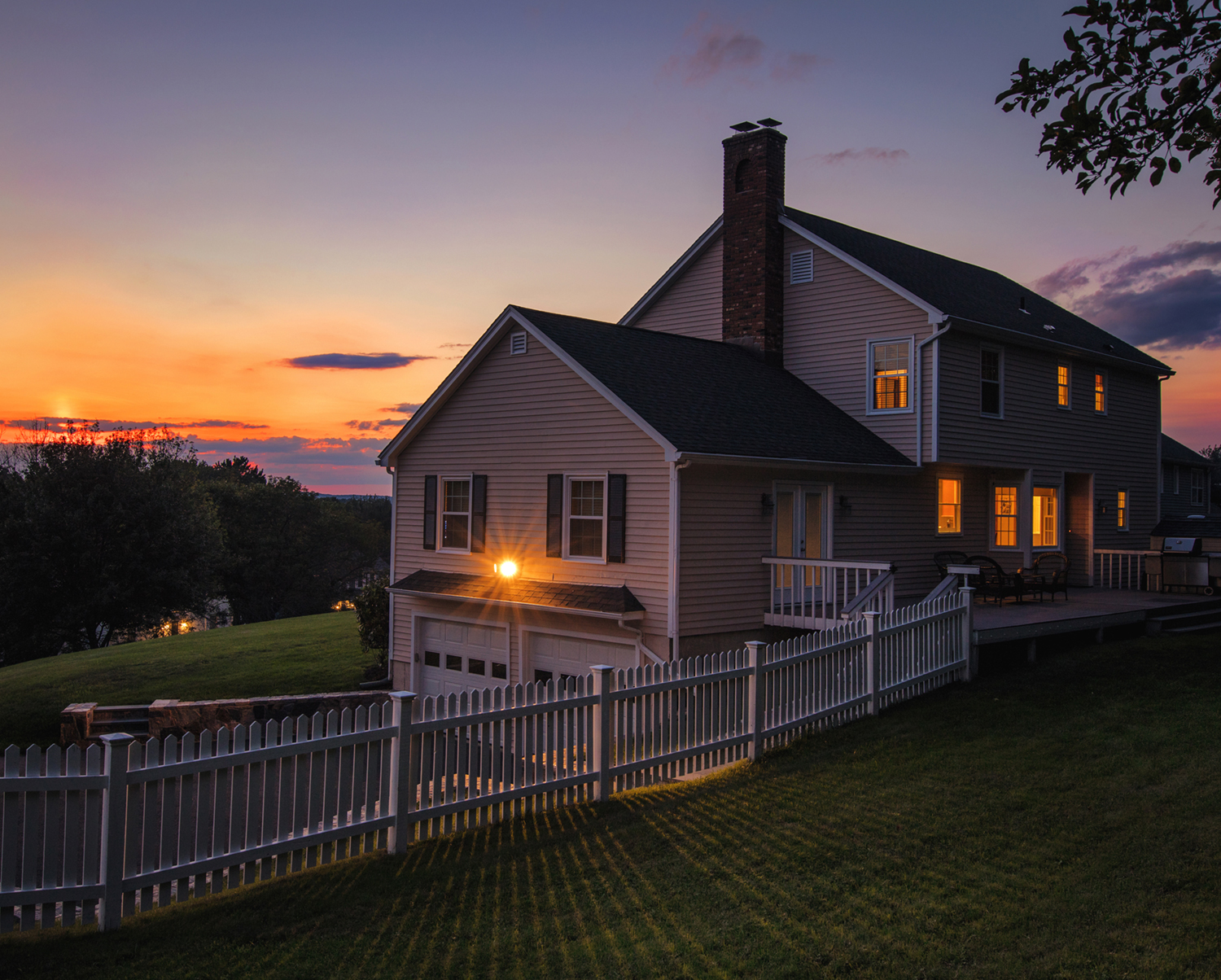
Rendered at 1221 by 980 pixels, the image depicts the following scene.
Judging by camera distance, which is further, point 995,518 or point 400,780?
point 995,518

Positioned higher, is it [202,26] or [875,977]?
[202,26]

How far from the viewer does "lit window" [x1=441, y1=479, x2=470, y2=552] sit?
17.5 meters

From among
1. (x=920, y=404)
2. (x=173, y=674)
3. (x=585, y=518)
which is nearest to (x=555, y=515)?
(x=585, y=518)

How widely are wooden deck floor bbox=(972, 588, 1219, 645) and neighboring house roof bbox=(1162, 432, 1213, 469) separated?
62.5ft

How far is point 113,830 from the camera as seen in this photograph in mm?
5551

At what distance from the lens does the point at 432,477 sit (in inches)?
712

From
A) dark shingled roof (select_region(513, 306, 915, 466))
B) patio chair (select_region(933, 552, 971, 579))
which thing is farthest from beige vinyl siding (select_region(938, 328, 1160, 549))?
patio chair (select_region(933, 552, 971, 579))

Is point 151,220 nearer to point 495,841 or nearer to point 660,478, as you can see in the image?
point 660,478

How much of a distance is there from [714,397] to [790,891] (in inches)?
441

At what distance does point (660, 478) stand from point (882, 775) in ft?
21.5

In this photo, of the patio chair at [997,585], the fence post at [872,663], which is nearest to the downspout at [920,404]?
the patio chair at [997,585]

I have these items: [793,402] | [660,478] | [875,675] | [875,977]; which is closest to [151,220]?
[660,478]

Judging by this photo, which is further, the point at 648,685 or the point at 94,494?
the point at 94,494

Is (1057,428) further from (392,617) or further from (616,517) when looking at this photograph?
(392,617)
